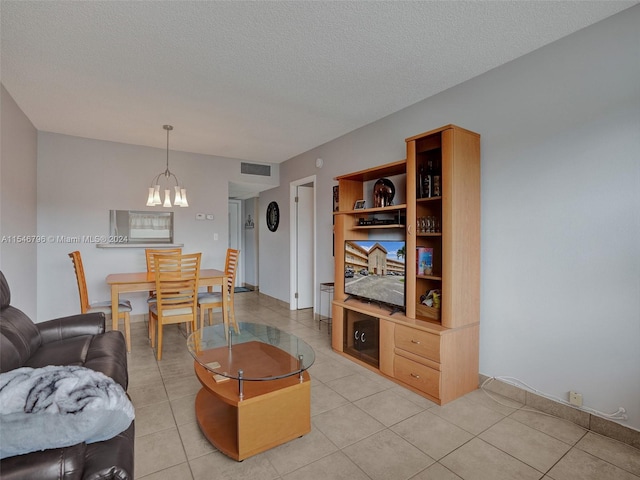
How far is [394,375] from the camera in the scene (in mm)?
2682

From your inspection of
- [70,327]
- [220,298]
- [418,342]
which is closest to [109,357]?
[70,327]

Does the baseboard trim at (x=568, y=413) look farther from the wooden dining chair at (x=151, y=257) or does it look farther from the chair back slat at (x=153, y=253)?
the chair back slat at (x=153, y=253)

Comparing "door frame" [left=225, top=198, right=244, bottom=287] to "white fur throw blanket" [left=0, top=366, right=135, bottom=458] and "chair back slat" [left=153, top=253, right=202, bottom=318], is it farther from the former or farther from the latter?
"white fur throw blanket" [left=0, top=366, right=135, bottom=458]

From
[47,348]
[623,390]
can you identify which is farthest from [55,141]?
[623,390]

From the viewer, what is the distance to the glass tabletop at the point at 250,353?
6.30 ft

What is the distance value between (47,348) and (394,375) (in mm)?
2482

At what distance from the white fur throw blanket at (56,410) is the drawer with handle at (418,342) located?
1.94m

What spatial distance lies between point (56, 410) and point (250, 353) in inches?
56.1

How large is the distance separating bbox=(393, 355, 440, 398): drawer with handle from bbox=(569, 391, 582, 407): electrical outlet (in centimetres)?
81

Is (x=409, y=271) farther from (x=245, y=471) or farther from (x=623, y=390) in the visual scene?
(x=245, y=471)

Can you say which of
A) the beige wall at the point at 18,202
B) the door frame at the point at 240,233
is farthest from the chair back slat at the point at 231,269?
the door frame at the point at 240,233

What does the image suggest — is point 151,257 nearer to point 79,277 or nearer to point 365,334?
point 79,277

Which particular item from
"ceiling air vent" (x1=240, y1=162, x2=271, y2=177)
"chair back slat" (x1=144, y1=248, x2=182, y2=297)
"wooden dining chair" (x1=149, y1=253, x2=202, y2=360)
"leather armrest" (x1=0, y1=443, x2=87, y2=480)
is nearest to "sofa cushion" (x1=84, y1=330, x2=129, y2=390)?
"wooden dining chair" (x1=149, y1=253, x2=202, y2=360)

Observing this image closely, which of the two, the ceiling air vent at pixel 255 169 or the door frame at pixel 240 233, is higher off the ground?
the ceiling air vent at pixel 255 169
